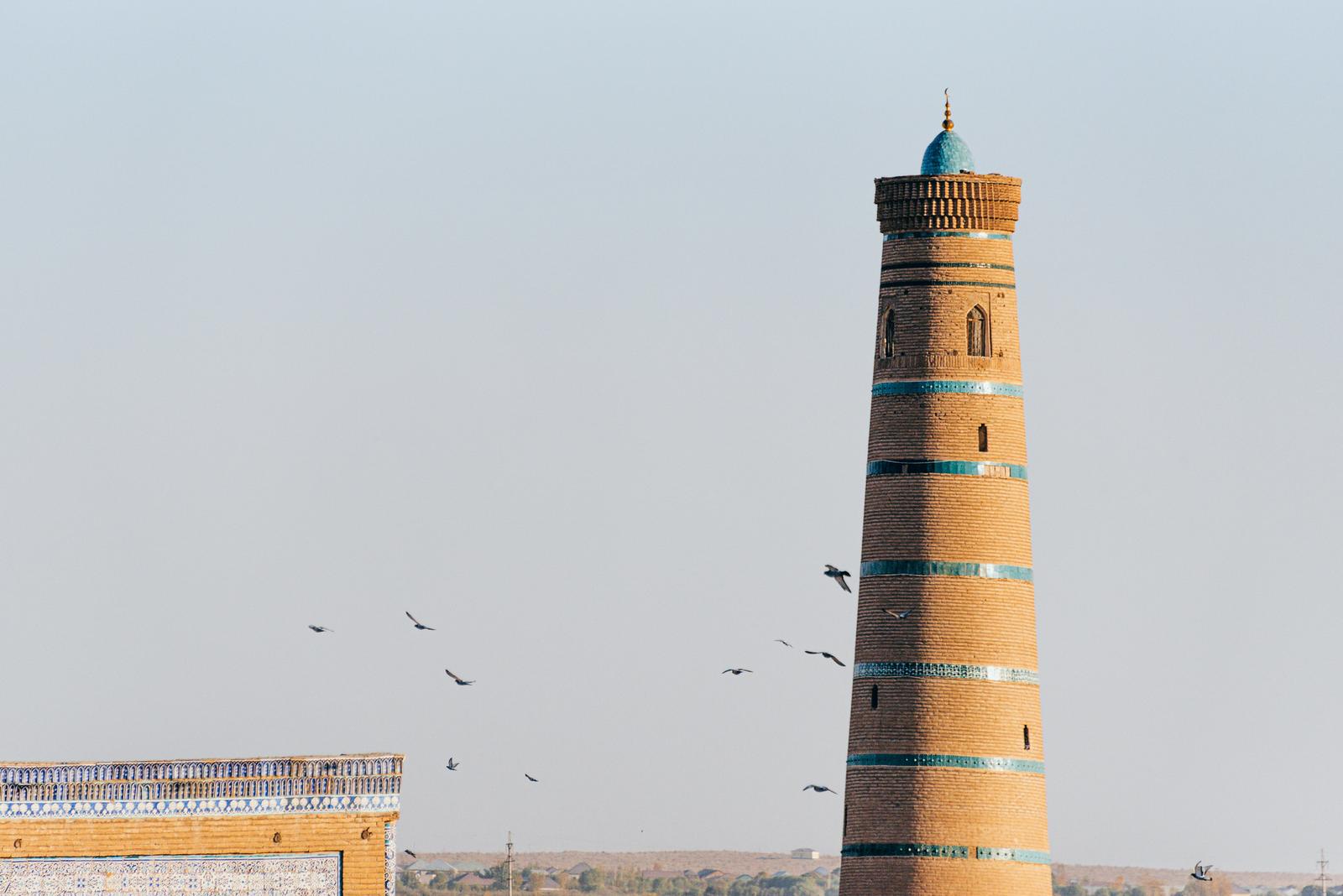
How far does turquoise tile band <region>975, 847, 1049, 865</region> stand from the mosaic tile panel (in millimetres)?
9977

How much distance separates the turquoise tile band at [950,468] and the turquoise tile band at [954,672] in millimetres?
2846

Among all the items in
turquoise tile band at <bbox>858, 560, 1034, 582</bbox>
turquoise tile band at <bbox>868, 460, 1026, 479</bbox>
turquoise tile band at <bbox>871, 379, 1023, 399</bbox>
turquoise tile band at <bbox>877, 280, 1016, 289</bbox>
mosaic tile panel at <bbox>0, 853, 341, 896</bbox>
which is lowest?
mosaic tile panel at <bbox>0, 853, 341, 896</bbox>

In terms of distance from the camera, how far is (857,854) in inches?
1957

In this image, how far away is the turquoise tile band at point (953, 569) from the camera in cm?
4947

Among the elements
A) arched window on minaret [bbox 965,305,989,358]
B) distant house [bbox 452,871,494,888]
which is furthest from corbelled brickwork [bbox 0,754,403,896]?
distant house [bbox 452,871,494,888]

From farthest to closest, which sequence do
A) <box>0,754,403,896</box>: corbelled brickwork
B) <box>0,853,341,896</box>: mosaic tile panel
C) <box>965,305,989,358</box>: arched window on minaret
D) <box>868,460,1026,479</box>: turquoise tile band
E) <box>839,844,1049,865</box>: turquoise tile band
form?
1. <box>965,305,989,358</box>: arched window on minaret
2. <box>868,460,1026,479</box>: turquoise tile band
3. <box>839,844,1049,865</box>: turquoise tile band
4. <box>0,754,403,896</box>: corbelled brickwork
5. <box>0,853,341,896</box>: mosaic tile panel

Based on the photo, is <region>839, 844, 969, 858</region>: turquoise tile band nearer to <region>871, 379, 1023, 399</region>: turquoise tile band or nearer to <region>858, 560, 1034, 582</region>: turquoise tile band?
<region>858, 560, 1034, 582</region>: turquoise tile band

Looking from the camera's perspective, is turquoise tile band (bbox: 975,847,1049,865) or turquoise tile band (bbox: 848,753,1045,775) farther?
turquoise tile band (bbox: 848,753,1045,775)

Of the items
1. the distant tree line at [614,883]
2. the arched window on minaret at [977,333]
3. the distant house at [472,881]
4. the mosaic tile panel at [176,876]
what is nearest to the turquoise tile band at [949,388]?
the arched window on minaret at [977,333]

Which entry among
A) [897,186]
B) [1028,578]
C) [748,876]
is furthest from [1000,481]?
[748,876]

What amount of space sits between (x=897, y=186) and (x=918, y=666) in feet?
23.8

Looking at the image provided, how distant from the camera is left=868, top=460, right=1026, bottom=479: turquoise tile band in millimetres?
49719

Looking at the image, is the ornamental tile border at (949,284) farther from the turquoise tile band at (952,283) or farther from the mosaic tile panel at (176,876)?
the mosaic tile panel at (176,876)

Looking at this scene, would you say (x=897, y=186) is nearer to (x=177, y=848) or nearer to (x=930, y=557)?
(x=930, y=557)
